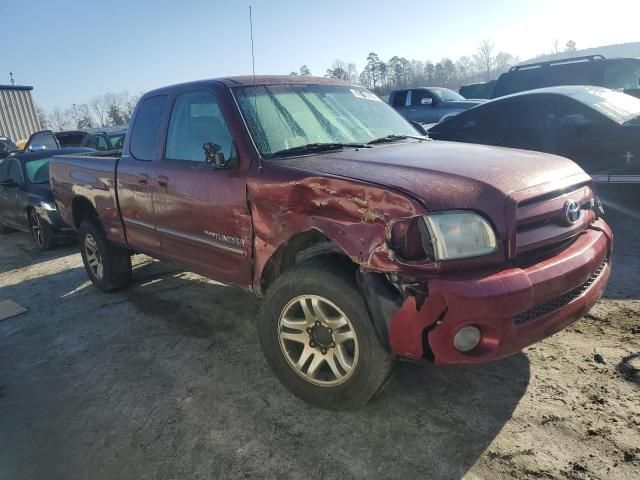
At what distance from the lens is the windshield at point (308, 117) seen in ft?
10.3

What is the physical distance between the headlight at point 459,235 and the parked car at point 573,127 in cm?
431

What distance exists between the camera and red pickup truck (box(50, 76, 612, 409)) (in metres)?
2.22

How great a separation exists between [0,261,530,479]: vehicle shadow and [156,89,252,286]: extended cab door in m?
0.69

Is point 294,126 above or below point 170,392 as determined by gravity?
above

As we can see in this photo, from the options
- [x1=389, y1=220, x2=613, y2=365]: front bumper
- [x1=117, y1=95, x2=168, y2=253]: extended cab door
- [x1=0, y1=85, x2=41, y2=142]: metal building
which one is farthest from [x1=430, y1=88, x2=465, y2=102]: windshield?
[x1=0, y1=85, x2=41, y2=142]: metal building

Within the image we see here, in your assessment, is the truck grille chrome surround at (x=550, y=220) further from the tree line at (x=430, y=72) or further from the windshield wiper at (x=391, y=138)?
the tree line at (x=430, y=72)

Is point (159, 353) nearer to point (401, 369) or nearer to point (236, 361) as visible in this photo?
point (236, 361)

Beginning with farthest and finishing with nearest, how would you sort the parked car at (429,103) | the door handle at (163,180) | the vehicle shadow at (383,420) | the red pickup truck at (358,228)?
the parked car at (429,103) → the door handle at (163,180) → the vehicle shadow at (383,420) → the red pickup truck at (358,228)

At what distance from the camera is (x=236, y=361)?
346 centimetres

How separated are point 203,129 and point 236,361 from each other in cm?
173

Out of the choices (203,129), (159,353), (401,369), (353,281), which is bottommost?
(159,353)

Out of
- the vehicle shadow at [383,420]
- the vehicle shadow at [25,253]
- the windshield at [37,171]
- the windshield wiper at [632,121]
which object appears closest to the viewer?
the vehicle shadow at [383,420]

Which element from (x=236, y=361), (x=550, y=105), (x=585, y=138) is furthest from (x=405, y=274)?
(x=550, y=105)

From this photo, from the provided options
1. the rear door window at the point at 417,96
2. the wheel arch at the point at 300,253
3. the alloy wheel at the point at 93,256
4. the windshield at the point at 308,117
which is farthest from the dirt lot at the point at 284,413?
the rear door window at the point at 417,96
